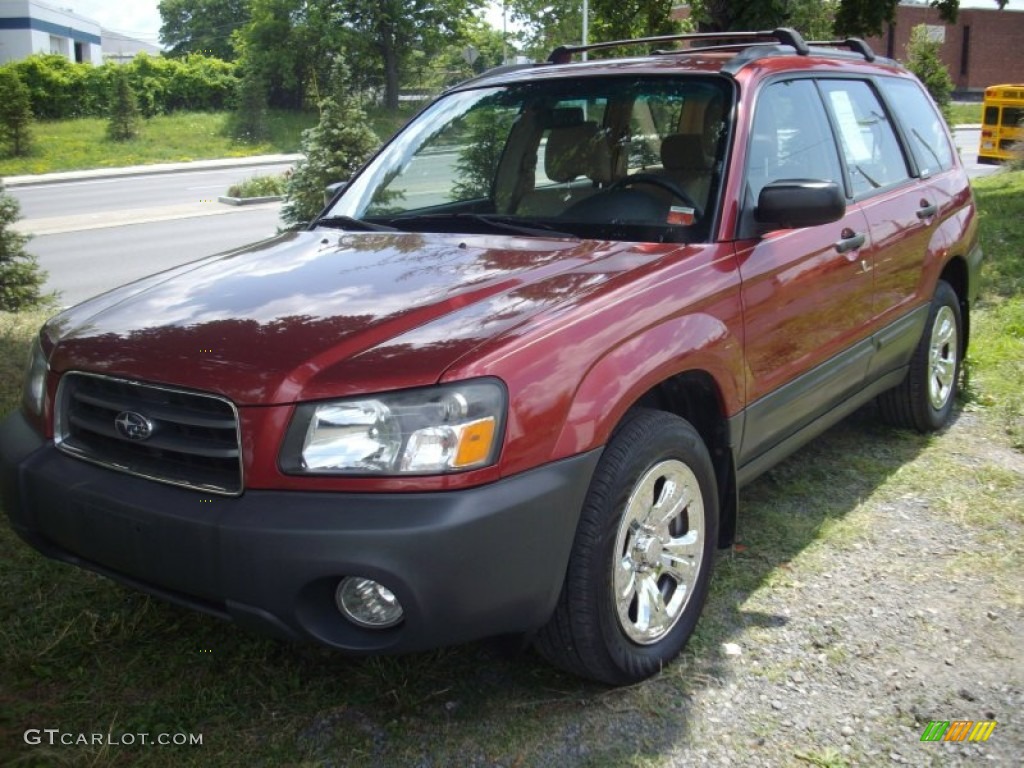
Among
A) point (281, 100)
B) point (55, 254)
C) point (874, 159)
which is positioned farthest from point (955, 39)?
point (874, 159)

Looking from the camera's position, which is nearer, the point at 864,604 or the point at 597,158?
the point at 864,604

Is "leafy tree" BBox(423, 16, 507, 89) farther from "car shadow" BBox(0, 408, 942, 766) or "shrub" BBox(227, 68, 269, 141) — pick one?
"car shadow" BBox(0, 408, 942, 766)

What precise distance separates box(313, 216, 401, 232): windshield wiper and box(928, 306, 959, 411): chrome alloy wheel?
288cm

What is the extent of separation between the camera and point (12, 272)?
9.18m

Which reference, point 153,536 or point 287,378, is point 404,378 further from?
point 153,536

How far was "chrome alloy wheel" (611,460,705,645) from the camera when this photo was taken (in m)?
2.87

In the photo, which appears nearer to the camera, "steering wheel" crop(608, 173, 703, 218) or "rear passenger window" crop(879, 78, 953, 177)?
"steering wheel" crop(608, 173, 703, 218)

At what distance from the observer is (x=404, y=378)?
2428 mm

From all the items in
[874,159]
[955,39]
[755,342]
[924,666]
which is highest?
[955,39]

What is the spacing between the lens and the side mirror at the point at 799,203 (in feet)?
11.0

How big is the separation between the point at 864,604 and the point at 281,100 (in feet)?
155

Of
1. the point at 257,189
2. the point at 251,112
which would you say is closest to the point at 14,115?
the point at 251,112

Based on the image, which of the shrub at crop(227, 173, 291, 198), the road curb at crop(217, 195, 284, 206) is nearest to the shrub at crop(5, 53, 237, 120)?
the shrub at crop(227, 173, 291, 198)

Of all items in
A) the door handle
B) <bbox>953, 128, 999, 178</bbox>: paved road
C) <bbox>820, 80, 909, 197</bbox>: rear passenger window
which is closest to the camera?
the door handle
